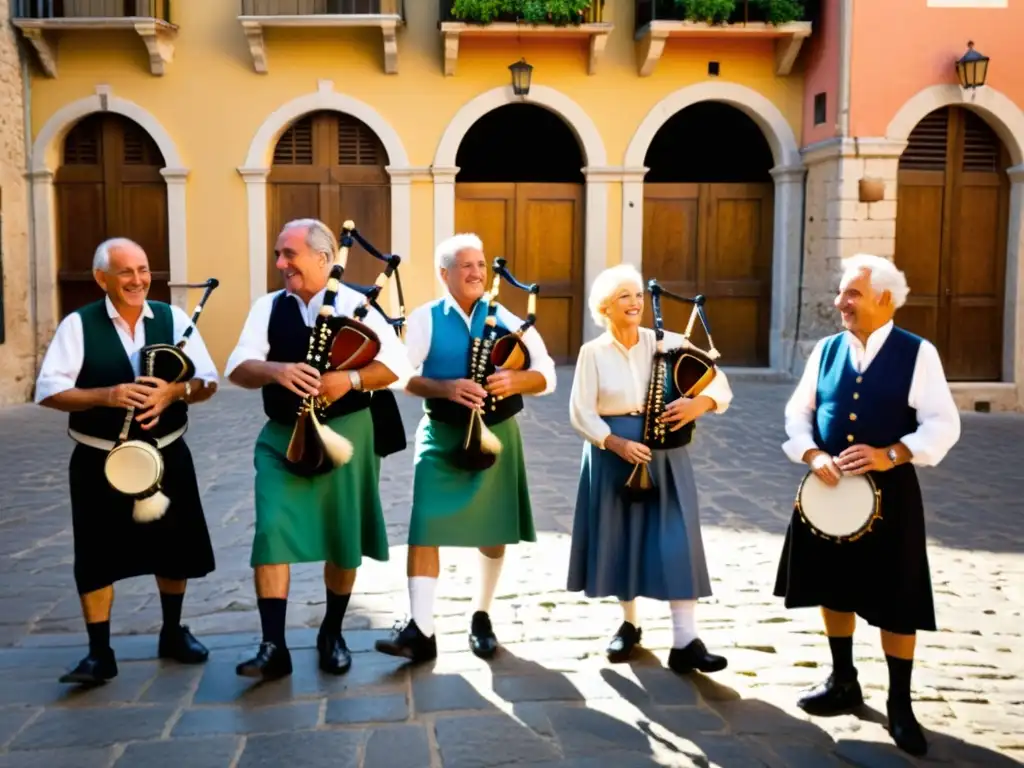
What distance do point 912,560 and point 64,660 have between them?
3.38 meters

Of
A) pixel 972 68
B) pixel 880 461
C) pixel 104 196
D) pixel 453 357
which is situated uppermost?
→ pixel 972 68

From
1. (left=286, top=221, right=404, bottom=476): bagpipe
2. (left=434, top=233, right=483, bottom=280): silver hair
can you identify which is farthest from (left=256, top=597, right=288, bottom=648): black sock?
(left=434, top=233, right=483, bottom=280): silver hair

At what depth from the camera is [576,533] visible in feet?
15.5

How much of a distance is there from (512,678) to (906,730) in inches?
57.8

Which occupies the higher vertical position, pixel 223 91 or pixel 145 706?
pixel 223 91

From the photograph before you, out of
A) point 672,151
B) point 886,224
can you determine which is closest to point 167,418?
point 886,224

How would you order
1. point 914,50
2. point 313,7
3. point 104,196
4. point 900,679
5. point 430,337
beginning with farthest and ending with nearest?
point 104,196 → point 313,7 → point 914,50 → point 430,337 → point 900,679

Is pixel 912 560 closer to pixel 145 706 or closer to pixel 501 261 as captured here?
pixel 501 261

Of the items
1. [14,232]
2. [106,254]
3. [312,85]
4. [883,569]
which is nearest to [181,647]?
[106,254]

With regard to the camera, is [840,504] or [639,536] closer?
[840,504]

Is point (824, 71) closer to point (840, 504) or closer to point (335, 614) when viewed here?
point (840, 504)

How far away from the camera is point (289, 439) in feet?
14.4

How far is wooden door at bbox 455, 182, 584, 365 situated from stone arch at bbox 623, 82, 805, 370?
782 millimetres

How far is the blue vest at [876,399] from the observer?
154 inches
